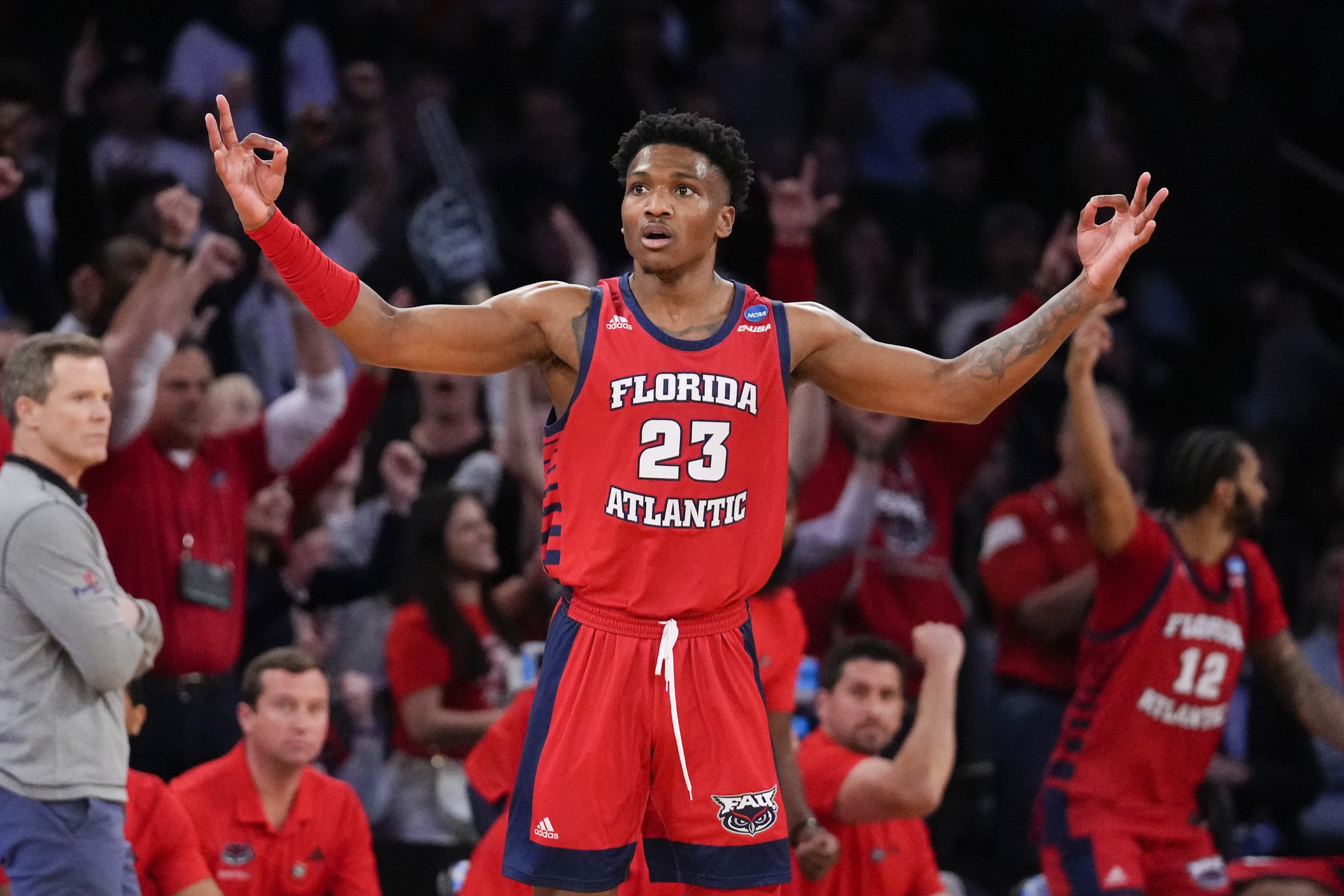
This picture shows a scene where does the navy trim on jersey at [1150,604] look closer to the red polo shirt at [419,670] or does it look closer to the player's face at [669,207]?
the red polo shirt at [419,670]

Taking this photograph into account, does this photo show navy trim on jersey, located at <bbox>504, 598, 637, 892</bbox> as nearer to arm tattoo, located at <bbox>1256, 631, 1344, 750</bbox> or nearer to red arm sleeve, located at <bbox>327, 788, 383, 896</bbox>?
red arm sleeve, located at <bbox>327, 788, 383, 896</bbox>

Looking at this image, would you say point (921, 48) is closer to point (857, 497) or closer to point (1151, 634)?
point (857, 497)

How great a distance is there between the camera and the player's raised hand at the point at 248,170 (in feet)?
10.0

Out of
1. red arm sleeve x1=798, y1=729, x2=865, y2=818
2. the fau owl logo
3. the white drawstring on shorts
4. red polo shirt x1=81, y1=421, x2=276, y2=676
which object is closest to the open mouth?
the white drawstring on shorts

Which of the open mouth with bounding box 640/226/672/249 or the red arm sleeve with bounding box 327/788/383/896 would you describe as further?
the red arm sleeve with bounding box 327/788/383/896

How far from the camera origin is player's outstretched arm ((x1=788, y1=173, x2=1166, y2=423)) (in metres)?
3.23

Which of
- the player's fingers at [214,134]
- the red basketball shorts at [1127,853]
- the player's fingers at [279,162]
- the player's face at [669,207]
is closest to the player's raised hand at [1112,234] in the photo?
the player's face at [669,207]

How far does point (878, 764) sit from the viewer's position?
4574mm

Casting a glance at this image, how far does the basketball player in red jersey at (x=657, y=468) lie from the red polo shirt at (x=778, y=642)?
1404 mm

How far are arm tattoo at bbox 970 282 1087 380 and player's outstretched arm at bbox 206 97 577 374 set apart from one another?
2.48 ft

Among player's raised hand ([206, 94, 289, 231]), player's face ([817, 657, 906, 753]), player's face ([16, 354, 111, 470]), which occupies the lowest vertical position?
player's face ([817, 657, 906, 753])

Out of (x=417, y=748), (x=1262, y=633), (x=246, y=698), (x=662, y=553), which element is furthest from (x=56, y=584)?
(x=1262, y=633)

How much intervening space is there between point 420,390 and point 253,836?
2373 millimetres

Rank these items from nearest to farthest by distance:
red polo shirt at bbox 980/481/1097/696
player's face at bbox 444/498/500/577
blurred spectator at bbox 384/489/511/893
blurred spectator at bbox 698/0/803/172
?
blurred spectator at bbox 384/489/511/893, player's face at bbox 444/498/500/577, red polo shirt at bbox 980/481/1097/696, blurred spectator at bbox 698/0/803/172
